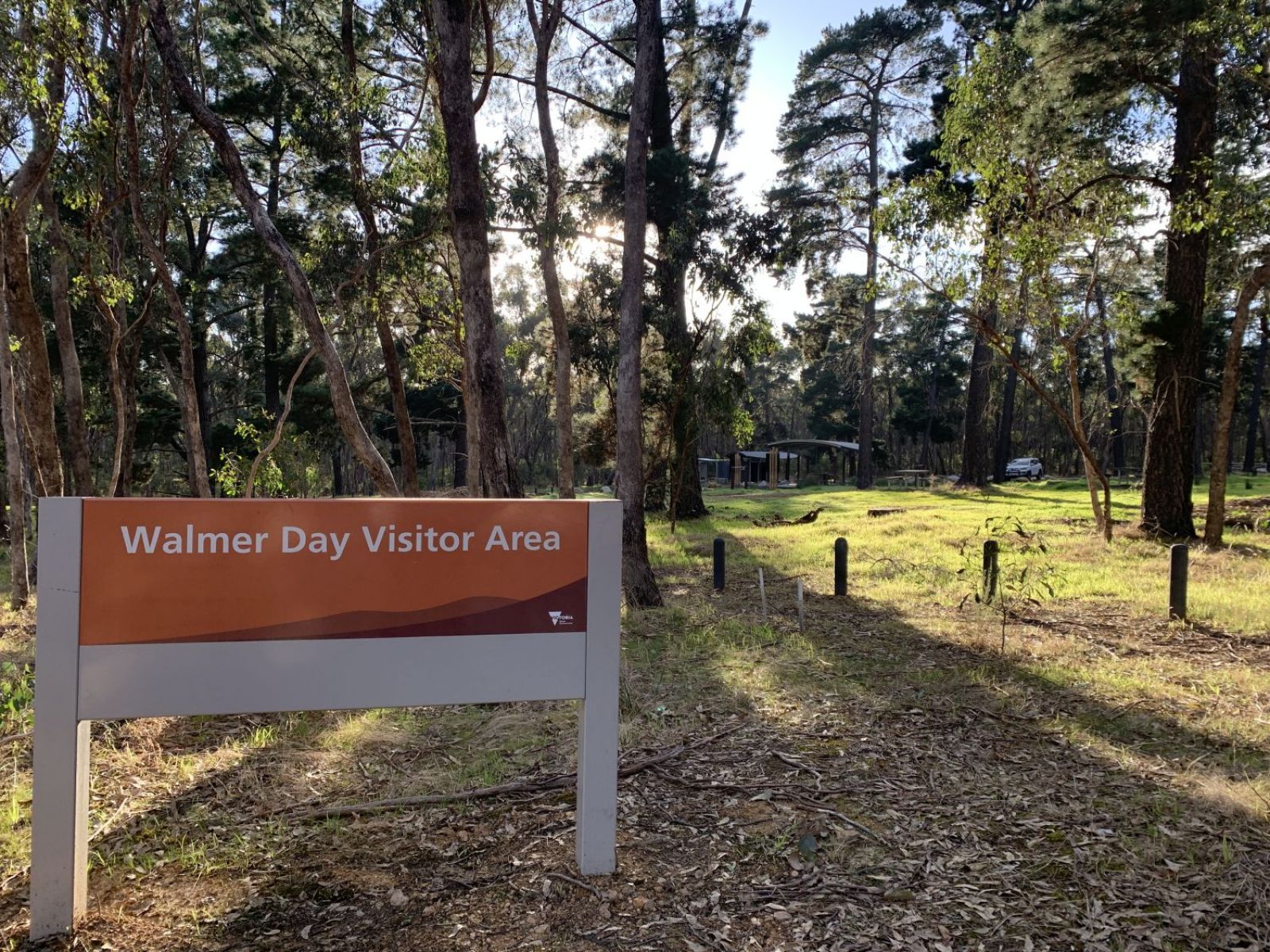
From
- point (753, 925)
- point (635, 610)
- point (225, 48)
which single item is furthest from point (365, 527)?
point (225, 48)

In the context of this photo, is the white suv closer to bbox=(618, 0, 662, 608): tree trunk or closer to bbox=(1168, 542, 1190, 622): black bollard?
bbox=(1168, 542, 1190, 622): black bollard

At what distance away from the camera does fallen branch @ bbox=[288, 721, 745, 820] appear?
3512 millimetres

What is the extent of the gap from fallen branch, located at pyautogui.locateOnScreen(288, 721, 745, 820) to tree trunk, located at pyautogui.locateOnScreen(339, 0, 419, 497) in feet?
29.5

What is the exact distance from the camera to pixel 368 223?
1192 centimetres

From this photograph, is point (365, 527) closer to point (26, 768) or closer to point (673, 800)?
point (673, 800)

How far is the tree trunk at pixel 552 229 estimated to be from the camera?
1099 cm

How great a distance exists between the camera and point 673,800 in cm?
369

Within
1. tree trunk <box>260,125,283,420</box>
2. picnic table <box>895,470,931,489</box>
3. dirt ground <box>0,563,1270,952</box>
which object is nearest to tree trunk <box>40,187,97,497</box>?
tree trunk <box>260,125,283,420</box>

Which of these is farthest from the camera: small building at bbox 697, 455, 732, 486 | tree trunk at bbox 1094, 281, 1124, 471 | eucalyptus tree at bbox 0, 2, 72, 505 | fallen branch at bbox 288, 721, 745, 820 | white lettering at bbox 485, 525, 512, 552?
small building at bbox 697, 455, 732, 486

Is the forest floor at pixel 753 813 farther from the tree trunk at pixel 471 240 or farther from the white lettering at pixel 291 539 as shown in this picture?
the tree trunk at pixel 471 240

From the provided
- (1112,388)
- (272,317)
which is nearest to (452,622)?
(272,317)

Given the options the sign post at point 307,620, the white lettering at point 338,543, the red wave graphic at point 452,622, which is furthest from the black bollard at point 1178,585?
the white lettering at point 338,543

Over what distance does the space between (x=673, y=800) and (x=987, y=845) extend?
4.50 feet

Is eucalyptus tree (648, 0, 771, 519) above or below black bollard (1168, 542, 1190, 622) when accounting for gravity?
above
